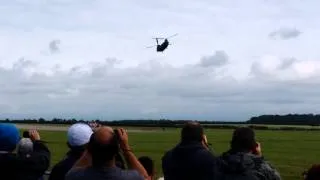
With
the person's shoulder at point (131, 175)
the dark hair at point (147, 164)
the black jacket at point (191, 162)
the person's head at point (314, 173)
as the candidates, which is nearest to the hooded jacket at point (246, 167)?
the black jacket at point (191, 162)

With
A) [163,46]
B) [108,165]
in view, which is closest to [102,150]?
[108,165]

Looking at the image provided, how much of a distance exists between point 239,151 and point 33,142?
9.47 feet

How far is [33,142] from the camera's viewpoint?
9.02 m

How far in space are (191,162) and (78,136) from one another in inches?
→ 63.7

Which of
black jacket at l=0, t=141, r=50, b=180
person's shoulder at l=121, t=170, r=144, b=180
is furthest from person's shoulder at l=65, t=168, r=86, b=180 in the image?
black jacket at l=0, t=141, r=50, b=180

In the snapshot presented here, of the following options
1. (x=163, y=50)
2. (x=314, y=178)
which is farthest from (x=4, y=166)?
(x=163, y=50)

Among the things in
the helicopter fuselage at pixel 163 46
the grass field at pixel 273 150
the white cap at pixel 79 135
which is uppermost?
the helicopter fuselage at pixel 163 46

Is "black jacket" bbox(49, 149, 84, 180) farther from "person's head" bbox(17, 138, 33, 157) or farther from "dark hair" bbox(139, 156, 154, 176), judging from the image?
"dark hair" bbox(139, 156, 154, 176)

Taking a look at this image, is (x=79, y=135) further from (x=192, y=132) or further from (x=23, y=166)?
(x=192, y=132)

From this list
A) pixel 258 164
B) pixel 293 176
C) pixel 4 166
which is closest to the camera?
pixel 258 164

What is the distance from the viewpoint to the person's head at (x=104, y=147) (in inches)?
232

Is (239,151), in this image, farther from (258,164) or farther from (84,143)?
(84,143)

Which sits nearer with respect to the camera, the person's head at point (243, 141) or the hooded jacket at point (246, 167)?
the hooded jacket at point (246, 167)

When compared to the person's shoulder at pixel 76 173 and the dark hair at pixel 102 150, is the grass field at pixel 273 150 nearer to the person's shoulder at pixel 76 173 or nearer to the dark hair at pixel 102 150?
the person's shoulder at pixel 76 173
